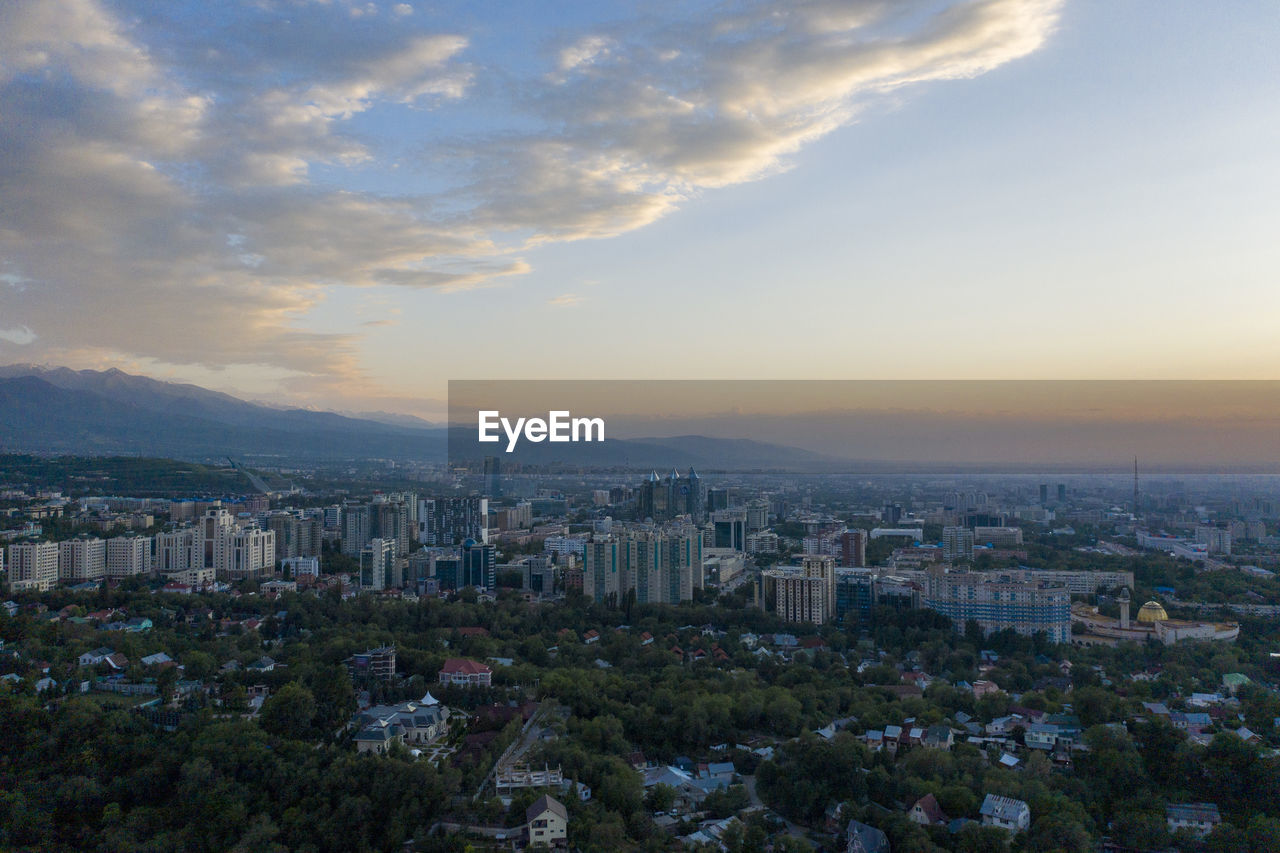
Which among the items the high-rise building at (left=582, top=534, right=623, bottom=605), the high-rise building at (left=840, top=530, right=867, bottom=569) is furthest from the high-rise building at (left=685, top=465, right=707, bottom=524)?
the high-rise building at (left=582, top=534, right=623, bottom=605)

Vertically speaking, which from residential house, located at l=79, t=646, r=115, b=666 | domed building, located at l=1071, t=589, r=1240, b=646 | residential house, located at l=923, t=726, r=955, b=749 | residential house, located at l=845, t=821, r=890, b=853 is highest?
residential house, located at l=79, t=646, r=115, b=666

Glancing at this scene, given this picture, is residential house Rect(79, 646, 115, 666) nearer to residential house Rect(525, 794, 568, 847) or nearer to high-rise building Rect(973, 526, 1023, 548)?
residential house Rect(525, 794, 568, 847)

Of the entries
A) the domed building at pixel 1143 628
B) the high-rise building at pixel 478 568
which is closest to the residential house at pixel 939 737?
the domed building at pixel 1143 628

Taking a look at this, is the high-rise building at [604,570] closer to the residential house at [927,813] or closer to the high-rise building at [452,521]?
the high-rise building at [452,521]

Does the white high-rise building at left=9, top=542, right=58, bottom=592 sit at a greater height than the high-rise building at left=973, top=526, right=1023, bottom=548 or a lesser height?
greater

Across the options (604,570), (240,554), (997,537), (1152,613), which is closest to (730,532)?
(997,537)

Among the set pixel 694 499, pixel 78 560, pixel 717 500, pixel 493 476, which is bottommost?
pixel 78 560

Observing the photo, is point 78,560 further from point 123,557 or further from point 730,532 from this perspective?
point 730,532
